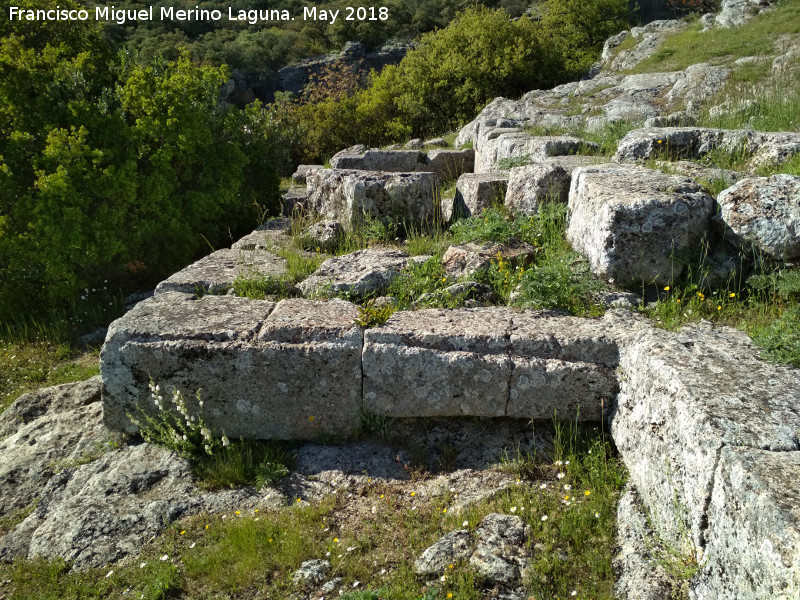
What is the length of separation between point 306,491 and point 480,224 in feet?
9.56

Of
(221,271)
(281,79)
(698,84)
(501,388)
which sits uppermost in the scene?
(281,79)

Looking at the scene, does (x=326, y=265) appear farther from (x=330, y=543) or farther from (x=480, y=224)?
(x=330, y=543)

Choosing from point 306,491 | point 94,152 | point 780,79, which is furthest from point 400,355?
point 780,79

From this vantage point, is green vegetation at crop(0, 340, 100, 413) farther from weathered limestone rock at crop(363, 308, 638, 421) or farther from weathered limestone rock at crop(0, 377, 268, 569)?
weathered limestone rock at crop(363, 308, 638, 421)

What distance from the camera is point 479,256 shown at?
16.0 feet

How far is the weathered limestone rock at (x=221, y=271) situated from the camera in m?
5.02

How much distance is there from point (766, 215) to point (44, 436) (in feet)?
18.5

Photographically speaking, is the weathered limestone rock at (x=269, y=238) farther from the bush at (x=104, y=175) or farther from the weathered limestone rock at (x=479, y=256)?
the weathered limestone rock at (x=479, y=256)

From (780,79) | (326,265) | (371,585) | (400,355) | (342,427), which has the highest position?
(780,79)

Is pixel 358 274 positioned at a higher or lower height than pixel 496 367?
higher

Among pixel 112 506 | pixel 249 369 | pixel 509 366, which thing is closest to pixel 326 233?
pixel 249 369

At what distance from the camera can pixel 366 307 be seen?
4.49 m

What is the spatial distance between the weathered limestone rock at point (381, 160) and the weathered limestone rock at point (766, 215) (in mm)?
5669

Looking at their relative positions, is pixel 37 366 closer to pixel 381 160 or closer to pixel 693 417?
pixel 381 160
